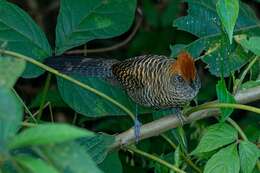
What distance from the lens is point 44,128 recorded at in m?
1.04

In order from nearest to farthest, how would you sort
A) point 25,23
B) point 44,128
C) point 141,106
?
point 44,128
point 25,23
point 141,106

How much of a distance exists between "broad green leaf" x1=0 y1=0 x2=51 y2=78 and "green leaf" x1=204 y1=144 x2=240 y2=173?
0.95 metres

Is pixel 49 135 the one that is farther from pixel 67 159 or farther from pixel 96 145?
pixel 96 145

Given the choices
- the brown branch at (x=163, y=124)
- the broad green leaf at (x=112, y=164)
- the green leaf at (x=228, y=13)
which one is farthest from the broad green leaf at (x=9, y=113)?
the broad green leaf at (x=112, y=164)

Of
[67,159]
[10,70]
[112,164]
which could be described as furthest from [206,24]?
[67,159]

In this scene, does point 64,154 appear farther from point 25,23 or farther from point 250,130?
point 250,130

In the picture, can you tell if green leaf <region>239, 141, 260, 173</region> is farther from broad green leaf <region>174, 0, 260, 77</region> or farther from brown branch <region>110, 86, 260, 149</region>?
broad green leaf <region>174, 0, 260, 77</region>

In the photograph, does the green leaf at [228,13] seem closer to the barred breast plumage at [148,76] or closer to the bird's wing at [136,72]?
the barred breast plumage at [148,76]

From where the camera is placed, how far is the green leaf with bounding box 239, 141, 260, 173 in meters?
1.82

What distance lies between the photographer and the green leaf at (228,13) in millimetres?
1686

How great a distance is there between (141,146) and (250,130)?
1.85 ft

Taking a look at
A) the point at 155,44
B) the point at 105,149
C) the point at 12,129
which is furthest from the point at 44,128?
the point at 155,44

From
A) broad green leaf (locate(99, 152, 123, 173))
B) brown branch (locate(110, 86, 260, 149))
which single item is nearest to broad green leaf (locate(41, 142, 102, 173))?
brown branch (locate(110, 86, 260, 149))

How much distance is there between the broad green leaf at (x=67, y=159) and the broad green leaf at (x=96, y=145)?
0.86 meters
